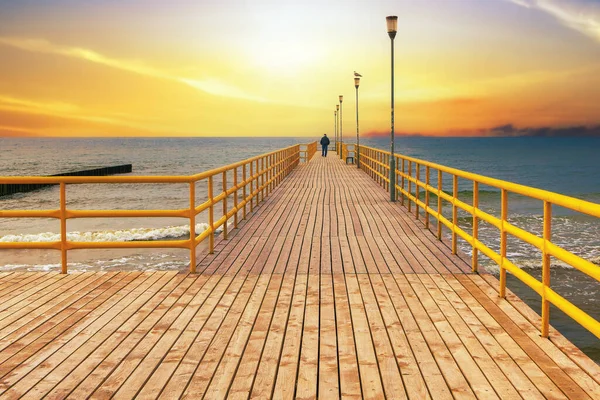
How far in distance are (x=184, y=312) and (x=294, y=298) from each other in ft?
3.57

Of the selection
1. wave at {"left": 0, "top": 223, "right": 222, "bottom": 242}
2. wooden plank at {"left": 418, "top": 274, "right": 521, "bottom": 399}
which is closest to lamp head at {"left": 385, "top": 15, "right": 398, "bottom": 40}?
wave at {"left": 0, "top": 223, "right": 222, "bottom": 242}

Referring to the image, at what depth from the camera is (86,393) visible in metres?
3.59

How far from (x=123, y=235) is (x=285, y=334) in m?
17.9

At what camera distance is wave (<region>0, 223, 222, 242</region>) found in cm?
2058

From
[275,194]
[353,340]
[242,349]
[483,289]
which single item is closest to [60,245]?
[242,349]

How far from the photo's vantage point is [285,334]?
4695 mm

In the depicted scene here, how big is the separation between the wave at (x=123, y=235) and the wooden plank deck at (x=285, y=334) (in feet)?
42.9

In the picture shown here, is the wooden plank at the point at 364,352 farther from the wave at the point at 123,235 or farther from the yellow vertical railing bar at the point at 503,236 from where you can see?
the wave at the point at 123,235

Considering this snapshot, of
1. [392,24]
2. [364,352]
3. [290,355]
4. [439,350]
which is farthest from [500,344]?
[392,24]

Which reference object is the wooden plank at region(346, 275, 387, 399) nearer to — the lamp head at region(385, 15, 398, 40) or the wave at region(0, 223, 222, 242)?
the lamp head at region(385, 15, 398, 40)

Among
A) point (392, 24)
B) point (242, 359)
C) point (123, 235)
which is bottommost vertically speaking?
point (123, 235)

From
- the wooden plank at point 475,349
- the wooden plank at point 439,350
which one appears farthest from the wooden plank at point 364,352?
the wooden plank at point 475,349

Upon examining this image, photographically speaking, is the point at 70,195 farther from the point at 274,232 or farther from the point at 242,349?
the point at 242,349

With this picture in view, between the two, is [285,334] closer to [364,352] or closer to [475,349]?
[364,352]
